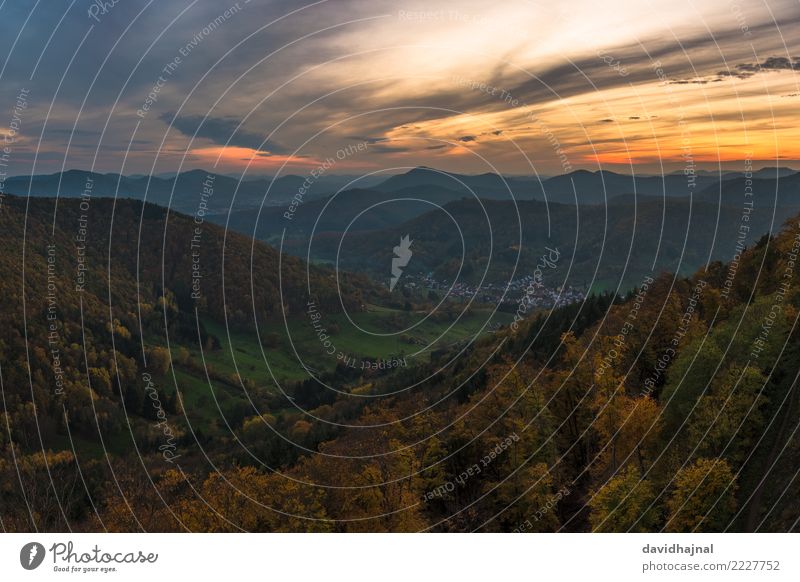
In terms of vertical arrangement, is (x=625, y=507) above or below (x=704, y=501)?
below

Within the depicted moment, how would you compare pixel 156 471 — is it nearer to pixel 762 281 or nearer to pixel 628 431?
pixel 628 431

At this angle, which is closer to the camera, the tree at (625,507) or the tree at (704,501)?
the tree at (704,501)

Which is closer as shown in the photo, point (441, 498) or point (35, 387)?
point (441, 498)

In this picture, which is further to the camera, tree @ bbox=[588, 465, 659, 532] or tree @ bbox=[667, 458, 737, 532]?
tree @ bbox=[588, 465, 659, 532]

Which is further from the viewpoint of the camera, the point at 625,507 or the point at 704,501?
the point at 625,507

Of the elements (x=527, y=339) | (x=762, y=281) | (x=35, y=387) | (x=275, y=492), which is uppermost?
(x=762, y=281)
